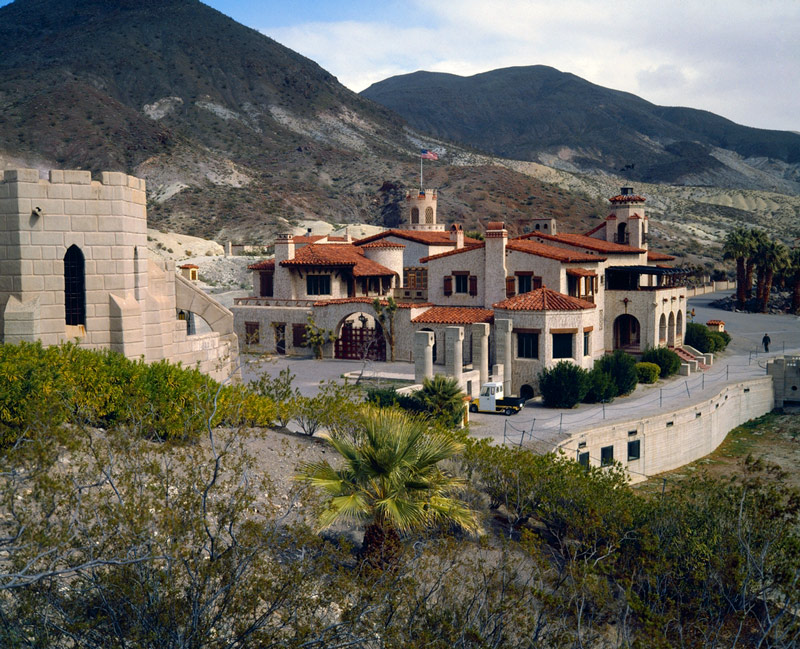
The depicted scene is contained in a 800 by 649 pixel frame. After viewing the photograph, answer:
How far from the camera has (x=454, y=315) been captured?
4316 centimetres

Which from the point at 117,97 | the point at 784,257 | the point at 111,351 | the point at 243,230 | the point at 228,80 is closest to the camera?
the point at 111,351

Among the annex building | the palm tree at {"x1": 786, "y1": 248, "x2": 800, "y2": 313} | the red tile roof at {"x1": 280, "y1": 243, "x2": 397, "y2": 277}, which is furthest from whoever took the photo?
the palm tree at {"x1": 786, "y1": 248, "x2": 800, "y2": 313}

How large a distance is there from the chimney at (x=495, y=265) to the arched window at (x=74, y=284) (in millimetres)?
26282

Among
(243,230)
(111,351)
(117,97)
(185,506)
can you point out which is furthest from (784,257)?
(117,97)

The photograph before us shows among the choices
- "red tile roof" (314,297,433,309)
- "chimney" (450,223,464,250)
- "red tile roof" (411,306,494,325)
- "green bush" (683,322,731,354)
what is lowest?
"green bush" (683,322,731,354)

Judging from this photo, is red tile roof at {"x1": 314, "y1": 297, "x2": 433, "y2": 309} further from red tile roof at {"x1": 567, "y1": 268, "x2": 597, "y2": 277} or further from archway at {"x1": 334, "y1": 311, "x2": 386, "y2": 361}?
red tile roof at {"x1": 567, "y1": 268, "x2": 597, "y2": 277}

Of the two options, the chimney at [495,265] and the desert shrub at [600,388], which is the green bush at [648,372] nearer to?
the desert shrub at [600,388]

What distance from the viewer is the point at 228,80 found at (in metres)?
177

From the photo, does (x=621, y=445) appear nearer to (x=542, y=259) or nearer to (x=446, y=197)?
(x=542, y=259)

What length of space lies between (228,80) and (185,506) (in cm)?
17591

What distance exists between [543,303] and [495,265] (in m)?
6.31

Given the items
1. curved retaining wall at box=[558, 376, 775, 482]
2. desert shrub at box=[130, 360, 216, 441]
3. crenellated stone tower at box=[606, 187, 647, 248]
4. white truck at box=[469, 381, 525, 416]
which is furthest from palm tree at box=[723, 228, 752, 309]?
desert shrub at box=[130, 360, 216, 441]

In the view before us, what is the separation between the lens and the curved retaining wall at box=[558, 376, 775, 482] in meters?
31.3

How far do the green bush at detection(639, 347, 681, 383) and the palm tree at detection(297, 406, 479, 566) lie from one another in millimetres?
28898
